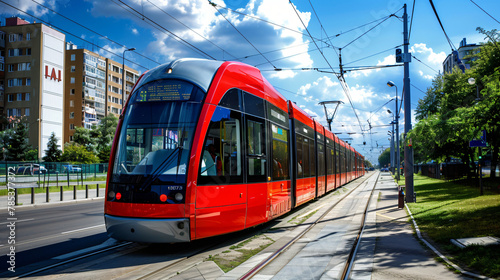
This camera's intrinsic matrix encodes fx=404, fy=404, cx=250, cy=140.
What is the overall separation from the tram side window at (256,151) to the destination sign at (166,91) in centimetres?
181

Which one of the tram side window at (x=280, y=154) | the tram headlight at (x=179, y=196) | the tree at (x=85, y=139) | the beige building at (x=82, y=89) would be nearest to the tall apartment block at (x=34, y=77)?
the tree at (x=85, y=139)

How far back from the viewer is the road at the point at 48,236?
→ 7781mm

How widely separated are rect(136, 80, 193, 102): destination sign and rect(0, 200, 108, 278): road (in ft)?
11.4

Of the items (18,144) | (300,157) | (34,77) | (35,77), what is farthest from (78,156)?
(300,157)

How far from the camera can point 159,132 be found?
7477 millimetres

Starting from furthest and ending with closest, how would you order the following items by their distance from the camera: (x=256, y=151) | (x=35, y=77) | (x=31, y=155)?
1. (x=35, y=77)
2. (x=31, y=155)
3. (x=256, y=151)

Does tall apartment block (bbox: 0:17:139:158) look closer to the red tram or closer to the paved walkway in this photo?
the red tram

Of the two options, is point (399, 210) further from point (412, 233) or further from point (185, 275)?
point (185, 275)

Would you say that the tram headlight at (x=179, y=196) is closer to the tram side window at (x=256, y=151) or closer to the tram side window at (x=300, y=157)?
the tram side window at (x=256, y=151)

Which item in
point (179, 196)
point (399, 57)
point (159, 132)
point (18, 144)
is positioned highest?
point (399, 57)

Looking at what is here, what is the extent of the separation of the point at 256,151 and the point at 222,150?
1522 millimetres

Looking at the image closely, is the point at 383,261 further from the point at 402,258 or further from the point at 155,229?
the point at 155,229

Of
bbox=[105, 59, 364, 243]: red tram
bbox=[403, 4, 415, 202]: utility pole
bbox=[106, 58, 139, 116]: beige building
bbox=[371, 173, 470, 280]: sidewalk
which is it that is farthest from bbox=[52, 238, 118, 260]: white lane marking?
bbox=[106, 58, 139, 116]: beige building

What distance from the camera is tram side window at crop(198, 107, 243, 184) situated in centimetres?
757
